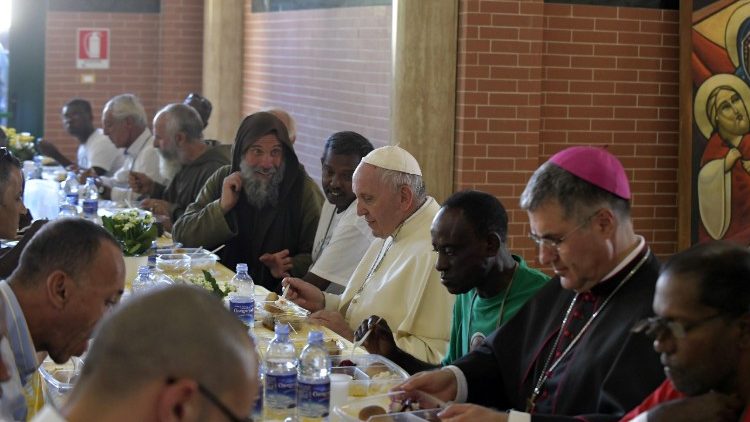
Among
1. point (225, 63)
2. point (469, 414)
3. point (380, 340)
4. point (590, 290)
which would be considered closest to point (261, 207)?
point (380, 340)

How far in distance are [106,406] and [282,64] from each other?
32.8 ft

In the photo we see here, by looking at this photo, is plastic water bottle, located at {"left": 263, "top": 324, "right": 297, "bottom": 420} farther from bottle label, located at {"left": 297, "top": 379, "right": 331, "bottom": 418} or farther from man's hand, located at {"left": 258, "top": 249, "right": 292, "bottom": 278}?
man's hand, located at {"left": 258, "top": 249, "right": 292, "bottom": 278}

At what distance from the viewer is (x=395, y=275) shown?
5.28 meters

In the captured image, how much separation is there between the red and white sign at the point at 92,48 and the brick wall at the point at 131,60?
0.20 feet

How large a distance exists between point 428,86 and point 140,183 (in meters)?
2.81

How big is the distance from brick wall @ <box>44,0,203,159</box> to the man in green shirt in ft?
32.6

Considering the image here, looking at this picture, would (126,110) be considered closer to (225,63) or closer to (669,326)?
(225,63)

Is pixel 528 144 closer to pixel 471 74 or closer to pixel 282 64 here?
pixel 471 74

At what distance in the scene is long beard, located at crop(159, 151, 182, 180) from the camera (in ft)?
30.5

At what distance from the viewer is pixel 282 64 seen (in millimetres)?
11680

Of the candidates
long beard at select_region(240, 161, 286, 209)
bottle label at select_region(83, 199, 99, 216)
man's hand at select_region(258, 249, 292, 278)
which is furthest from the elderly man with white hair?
man's hand at select_region(258, 249, 292, 278)

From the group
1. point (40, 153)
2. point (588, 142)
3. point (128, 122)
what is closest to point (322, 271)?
point (588, 142)

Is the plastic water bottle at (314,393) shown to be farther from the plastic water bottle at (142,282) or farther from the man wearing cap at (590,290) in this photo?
the plastic water bottle at (142,282)

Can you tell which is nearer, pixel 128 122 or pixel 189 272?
pixel 189 272
